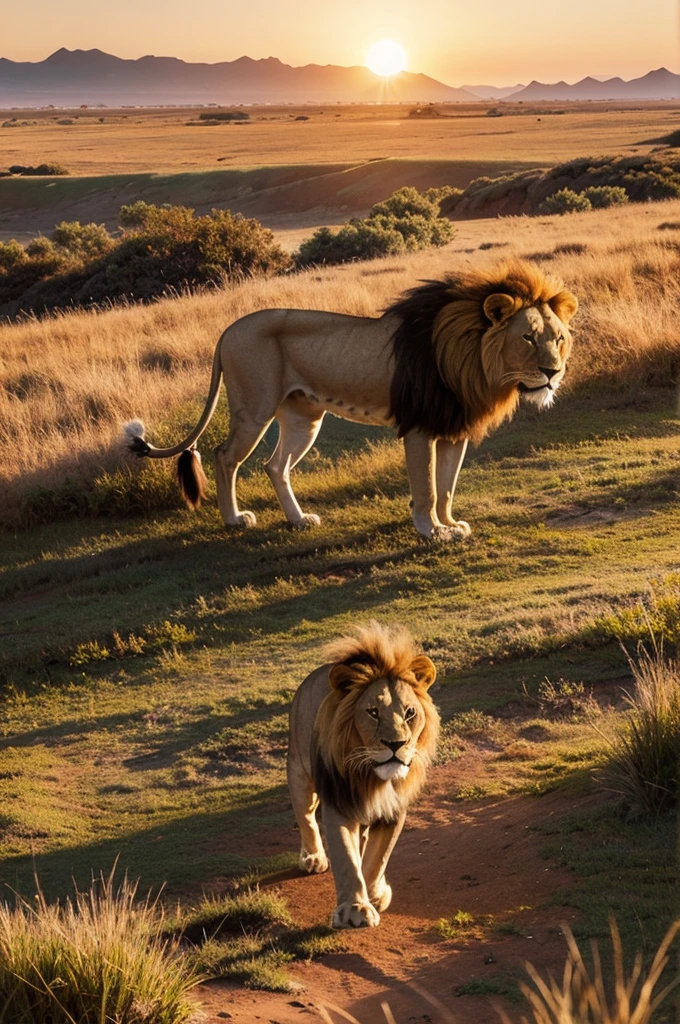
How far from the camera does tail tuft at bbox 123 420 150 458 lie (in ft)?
36.9

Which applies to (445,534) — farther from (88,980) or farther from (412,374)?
(88,980)

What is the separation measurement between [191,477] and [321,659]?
3586 millimetres

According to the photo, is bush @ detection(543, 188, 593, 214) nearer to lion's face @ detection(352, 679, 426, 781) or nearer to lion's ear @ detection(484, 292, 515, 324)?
lion's ear @ detection(484, 292, 515, 324)

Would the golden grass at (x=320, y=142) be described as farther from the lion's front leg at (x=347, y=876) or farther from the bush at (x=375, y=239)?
the lion's front leg at (x=347, y=876)

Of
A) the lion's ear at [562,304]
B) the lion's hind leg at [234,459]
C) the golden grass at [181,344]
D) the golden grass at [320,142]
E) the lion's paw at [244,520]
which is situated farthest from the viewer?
the golden grass at [320,142]

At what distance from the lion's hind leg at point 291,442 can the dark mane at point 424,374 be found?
4.59 feet

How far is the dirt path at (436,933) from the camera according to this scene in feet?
14.5

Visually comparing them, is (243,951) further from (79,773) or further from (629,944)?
(79,773)

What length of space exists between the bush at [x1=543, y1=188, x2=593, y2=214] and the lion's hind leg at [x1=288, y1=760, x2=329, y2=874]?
1537 inches

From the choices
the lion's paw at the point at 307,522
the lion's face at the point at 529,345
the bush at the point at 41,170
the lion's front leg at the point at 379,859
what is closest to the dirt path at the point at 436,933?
the lion's front leg at the point at 379,859

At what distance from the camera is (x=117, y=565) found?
1176cm

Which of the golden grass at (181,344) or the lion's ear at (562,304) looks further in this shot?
the golden grass at (181,344)

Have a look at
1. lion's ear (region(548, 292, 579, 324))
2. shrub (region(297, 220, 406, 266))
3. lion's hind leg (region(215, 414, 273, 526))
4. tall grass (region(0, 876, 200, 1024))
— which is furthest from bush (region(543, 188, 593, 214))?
tall grass (region(0, 876, 200, 1024))

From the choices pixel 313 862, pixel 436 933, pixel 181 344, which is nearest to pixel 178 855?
pixel 313 862
